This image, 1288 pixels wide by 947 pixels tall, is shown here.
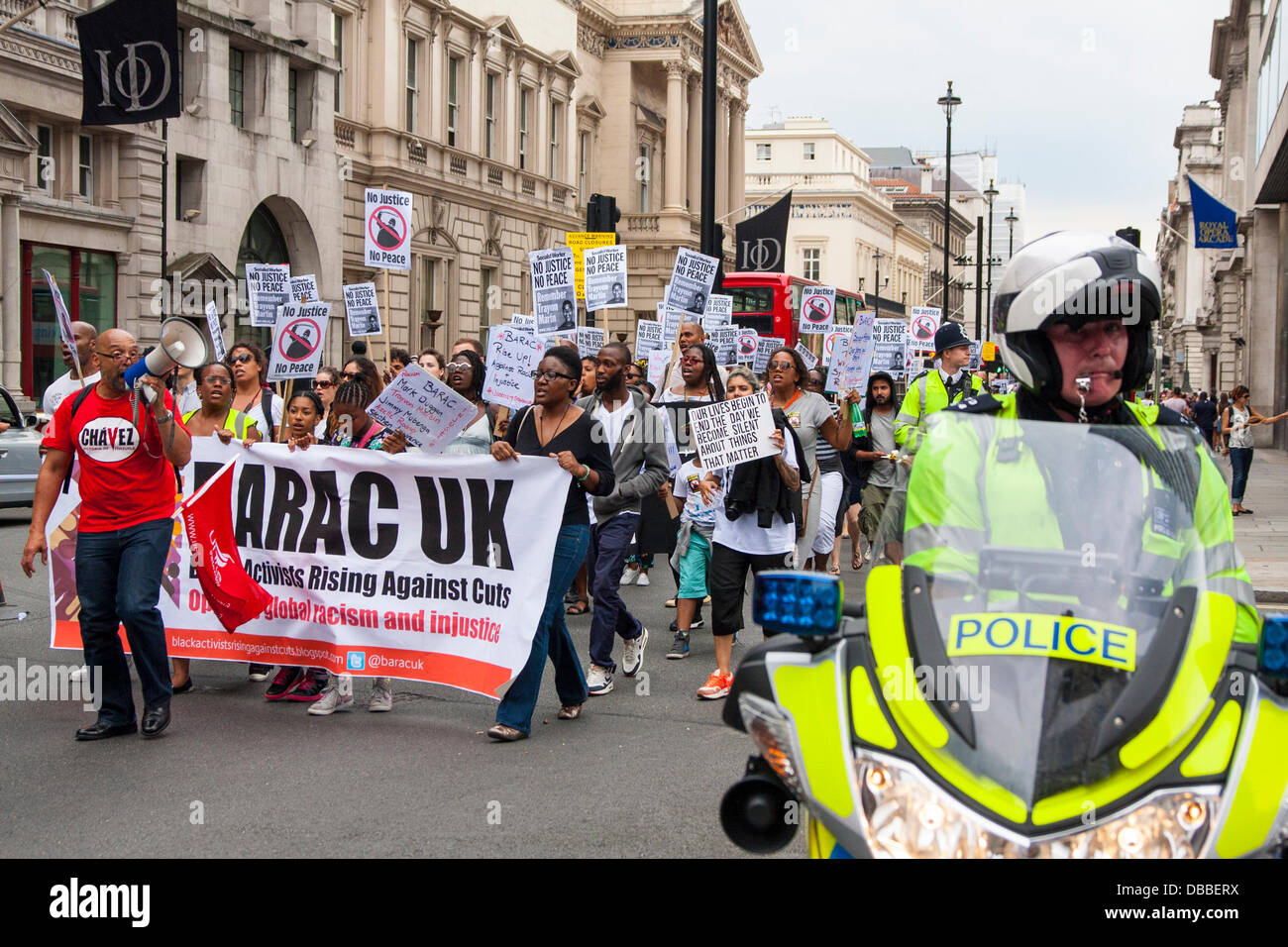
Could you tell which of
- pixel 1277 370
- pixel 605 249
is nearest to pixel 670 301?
pixel 605 249

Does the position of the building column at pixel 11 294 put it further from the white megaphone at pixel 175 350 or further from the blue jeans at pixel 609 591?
the white megaphone at pixel 175 350

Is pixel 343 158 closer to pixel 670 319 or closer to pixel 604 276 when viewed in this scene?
pixel 670 319

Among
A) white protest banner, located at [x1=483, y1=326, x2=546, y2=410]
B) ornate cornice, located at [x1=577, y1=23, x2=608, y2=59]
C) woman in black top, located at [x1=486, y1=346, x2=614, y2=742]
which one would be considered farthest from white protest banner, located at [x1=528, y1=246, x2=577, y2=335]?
ornate cornice, located at [x1=577, y1=23, x2=608, y2=59]

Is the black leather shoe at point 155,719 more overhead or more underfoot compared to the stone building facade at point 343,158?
more underfoot

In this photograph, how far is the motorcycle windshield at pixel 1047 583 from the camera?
268 centimetres

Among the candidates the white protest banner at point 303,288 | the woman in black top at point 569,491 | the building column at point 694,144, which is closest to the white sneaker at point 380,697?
the woman in black top at point 569,491

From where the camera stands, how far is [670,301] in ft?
50.2

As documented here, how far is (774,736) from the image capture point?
2.99 metres

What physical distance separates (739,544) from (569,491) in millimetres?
1357

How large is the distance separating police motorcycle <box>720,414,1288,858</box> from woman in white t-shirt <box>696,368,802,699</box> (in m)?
4.89

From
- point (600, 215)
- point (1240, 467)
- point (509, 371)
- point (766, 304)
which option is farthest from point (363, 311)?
point (766, 304)

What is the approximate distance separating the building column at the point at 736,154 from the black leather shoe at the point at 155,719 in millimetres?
63062
